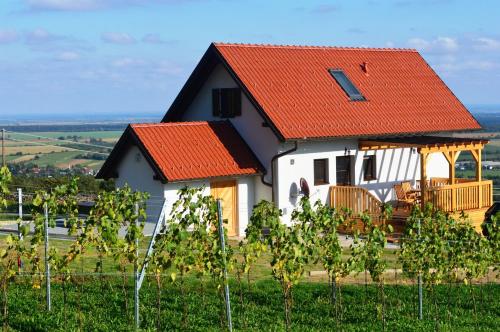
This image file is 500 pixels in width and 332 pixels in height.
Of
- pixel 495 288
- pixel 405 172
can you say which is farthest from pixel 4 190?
pixel 405 172

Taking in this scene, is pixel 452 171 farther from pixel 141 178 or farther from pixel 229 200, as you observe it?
pixel 141 178

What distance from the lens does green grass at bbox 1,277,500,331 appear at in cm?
1297

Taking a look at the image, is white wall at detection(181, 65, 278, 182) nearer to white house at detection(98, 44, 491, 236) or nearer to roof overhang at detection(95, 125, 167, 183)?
white house at detection(98, 44, 491, 236)

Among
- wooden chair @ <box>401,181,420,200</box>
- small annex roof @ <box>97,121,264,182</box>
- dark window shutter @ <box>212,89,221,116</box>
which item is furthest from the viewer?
wooden chair @ <box>401,181,420,200</box>

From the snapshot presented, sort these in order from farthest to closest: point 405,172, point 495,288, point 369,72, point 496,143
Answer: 1. point 496,143
2. point 369,72
3. point 405,172
4. point 495,288

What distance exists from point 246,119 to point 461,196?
6.88 meters

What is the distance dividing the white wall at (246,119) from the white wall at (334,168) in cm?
47

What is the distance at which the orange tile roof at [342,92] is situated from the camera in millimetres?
26859

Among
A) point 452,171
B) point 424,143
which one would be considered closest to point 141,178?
point 424,143

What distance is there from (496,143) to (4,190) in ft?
277

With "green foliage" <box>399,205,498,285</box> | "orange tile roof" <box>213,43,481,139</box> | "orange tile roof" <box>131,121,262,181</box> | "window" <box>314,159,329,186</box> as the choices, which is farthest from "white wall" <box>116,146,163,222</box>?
"green foliage" <box>399,205,498,285</box>

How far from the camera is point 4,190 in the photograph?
1159cm

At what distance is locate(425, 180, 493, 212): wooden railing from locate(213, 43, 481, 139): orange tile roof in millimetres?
2654

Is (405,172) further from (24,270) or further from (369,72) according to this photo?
(24,270)
